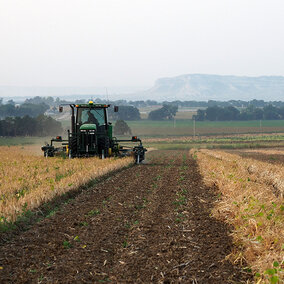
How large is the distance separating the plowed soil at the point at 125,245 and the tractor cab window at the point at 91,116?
1254 cm

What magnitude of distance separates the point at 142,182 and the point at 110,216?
6490 millimetres

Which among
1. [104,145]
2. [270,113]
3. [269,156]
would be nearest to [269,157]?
[269,156]

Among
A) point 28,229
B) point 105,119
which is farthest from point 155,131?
point 28,229

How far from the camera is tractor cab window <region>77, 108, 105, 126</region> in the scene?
81.0 feet

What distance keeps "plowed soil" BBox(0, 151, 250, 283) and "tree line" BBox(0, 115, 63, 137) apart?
80605 mm

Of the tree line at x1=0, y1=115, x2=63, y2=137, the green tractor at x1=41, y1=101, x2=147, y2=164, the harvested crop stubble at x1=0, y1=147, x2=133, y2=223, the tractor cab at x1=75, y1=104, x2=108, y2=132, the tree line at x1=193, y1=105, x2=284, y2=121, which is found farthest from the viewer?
the tree line at x1=193, y1=105, x2=284, y2=121

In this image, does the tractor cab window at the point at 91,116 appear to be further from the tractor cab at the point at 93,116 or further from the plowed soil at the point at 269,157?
the plowed soil at the point at 269,157

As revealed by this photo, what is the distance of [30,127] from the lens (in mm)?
90750

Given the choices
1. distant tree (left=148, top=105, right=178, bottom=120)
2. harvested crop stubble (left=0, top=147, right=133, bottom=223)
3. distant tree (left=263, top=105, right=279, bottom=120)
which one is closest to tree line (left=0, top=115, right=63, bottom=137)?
distant tree (left=148, top=105, right=178, bottom=120)

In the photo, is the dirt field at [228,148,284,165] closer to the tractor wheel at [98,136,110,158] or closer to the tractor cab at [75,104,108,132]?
the tractor wheel at [98,136,110,158]

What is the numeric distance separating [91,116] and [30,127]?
2712 inches

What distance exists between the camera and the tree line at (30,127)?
8938cm

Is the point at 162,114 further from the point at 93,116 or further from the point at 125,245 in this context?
the point at 125,245

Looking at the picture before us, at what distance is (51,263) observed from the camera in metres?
6.90
